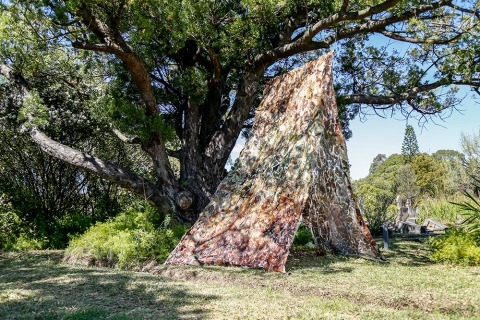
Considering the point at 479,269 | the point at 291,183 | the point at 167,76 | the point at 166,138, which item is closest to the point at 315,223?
the point at 291,183

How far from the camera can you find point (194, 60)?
9719 millimetres

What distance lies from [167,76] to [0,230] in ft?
16.6

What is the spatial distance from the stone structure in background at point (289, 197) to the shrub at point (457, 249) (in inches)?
40.2

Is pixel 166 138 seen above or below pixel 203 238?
above

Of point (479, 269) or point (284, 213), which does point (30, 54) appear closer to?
point (284, 213)

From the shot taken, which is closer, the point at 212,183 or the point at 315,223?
the point at 315,223

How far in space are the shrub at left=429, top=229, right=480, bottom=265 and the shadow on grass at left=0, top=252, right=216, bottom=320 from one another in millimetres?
4277

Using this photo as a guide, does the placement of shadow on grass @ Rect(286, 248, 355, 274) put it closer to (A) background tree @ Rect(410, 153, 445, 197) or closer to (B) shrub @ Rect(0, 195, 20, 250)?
(B) shrub @ Rect(0, 195, 20, 250)

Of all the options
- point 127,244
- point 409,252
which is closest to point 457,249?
point 409,252

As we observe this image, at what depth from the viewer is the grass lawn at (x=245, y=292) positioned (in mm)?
3689

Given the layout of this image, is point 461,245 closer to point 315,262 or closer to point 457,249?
point 457,249

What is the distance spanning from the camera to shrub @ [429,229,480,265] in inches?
249

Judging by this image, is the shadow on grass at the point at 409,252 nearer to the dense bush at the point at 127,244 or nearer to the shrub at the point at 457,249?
the shrub at the point at 457,249

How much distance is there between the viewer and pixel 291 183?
651 cm
